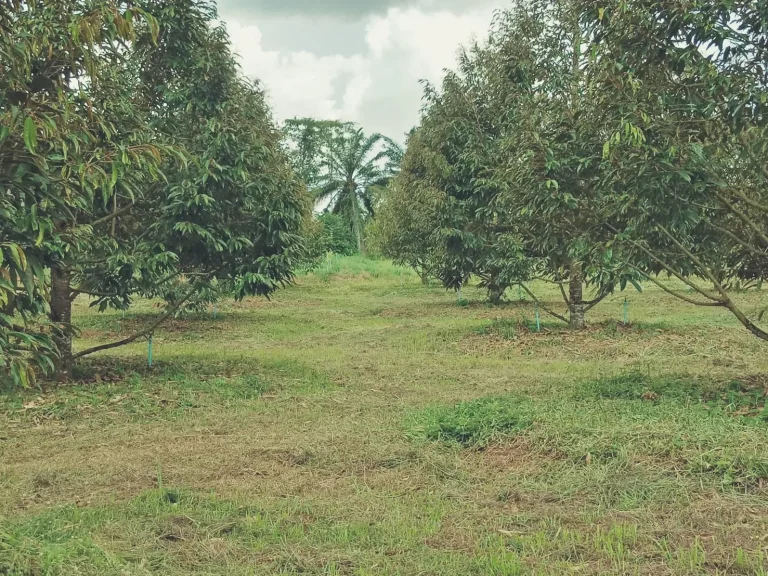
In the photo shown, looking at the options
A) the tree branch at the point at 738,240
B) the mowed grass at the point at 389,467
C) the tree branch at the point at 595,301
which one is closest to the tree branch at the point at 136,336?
the mowed grass at the point at 389,467

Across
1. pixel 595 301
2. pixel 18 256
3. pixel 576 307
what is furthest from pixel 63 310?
pixel 576 307

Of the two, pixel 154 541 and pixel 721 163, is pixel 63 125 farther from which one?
pixel 721 163

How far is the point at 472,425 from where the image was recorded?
6.78 meters

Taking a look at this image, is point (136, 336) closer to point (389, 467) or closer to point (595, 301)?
point (389, 467)

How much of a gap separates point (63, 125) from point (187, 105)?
634 centimetres

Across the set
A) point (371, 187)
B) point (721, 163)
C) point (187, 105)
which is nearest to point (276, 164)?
point (187, 105)

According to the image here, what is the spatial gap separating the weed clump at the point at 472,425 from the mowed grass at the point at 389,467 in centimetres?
2

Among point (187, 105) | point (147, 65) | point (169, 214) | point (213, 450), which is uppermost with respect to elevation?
point (147, 65)

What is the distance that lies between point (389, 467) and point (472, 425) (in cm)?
108

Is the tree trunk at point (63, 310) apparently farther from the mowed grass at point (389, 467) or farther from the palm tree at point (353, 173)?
the palm tree at point (353, 173)

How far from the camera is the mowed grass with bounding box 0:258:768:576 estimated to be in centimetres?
414

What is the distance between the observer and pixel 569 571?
12.7 feet

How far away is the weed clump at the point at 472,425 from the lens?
6.62 m

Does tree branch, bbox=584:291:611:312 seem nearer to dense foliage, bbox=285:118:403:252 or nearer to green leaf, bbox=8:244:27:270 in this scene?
green leaf, bbox=8:244:27:270
